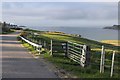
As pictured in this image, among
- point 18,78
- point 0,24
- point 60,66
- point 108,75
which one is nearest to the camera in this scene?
point 18,78

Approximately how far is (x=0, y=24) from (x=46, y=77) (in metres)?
82.3

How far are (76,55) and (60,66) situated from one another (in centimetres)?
304

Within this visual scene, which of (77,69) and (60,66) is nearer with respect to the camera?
(77,69)

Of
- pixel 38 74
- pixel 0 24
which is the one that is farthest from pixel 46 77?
pixel 0 24

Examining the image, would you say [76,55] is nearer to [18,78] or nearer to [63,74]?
[63,74]

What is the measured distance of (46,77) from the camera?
13.5 metres

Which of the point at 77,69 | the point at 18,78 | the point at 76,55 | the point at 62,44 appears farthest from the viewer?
the point at 62,44

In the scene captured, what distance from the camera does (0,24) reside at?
94250 millimetres

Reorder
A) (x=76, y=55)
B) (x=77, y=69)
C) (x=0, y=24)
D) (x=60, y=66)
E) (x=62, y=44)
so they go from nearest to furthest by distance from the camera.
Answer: (x=77, y=69) → (x=60, y=66) → (x=76, y=55) → (x=62, y=44) → (x=0, y=24)

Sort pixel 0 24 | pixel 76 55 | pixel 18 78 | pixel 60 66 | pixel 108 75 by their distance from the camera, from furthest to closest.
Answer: pixel 0 24, pixel 76 55, pixel 60 66, pixel 108 75, pixel 18 78

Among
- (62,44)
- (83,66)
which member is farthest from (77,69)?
(62,44)

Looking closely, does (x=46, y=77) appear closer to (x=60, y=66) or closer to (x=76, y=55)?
(x=60, y=66)

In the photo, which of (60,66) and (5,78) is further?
(60,66)

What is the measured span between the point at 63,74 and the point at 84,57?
2871 millimetres
